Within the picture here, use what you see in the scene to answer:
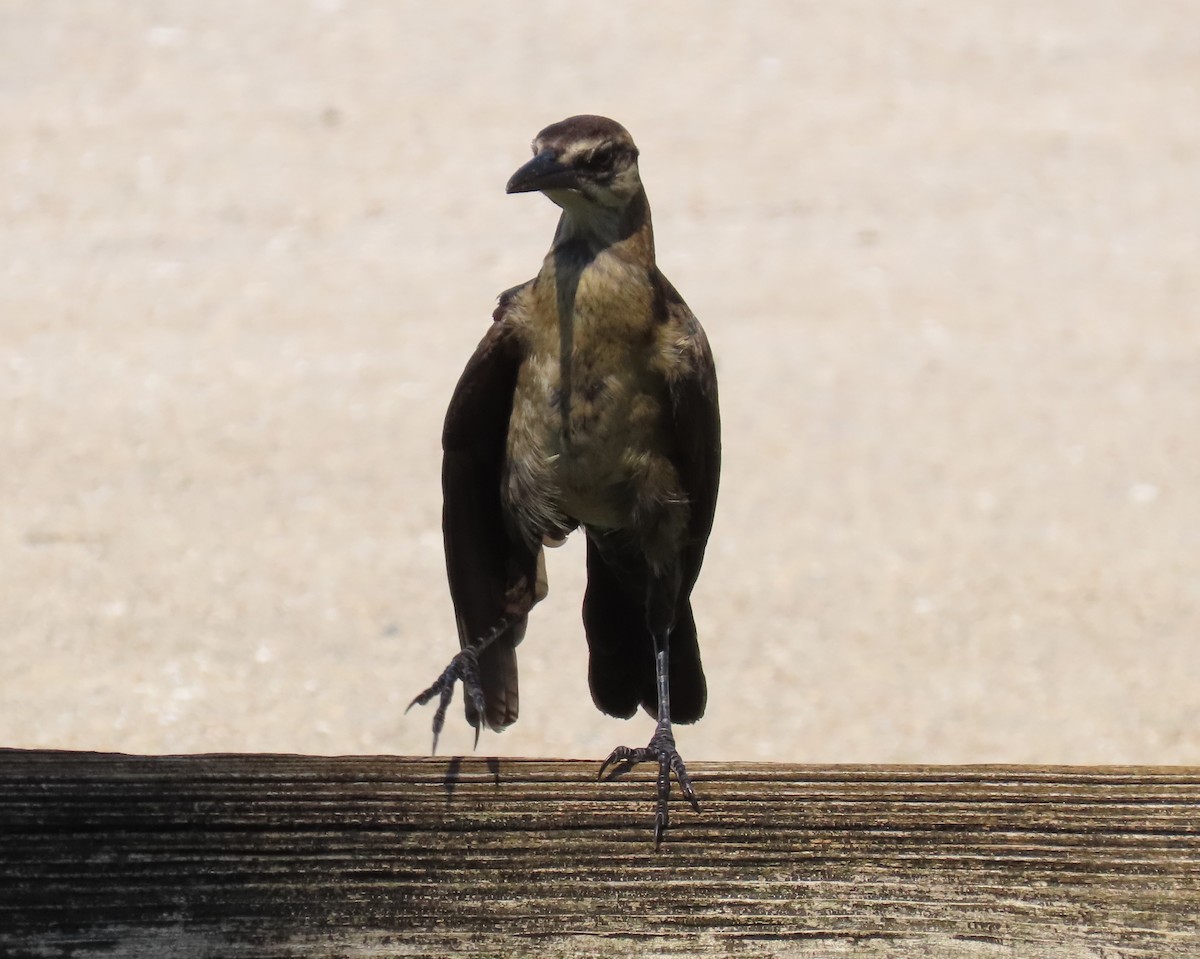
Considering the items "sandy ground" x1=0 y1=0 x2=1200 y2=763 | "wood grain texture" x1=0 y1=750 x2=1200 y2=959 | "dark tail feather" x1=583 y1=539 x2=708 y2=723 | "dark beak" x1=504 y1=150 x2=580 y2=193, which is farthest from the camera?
"sandy ground" x1=0 y1=0 x2=1200 y2=763

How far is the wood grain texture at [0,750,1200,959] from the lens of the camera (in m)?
1.82

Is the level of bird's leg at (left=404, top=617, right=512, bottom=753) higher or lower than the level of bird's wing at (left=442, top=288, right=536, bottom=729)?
lower

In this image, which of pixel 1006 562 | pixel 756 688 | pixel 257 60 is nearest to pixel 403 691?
pixel 756 688

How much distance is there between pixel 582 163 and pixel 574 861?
68.3 inches

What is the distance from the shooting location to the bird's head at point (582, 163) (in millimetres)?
3250

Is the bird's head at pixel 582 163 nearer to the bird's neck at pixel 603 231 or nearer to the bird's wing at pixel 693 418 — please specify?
the bird's neck at pixel 603 231

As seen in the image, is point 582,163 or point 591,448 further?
point 591,448

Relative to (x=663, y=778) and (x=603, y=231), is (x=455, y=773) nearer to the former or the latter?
(x=663, y=778)

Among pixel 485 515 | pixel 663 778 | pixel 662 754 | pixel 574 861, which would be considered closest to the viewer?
pixel 574 861

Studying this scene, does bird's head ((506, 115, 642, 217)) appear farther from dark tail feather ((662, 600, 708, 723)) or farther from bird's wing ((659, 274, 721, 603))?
dark tail feather ((662, 600, 708, 723))

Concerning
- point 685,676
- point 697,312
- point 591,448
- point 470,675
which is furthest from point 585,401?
point 697,312

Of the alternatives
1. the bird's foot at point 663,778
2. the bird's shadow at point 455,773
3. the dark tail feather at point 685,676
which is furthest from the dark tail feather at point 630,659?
the bird's shadow at point 455,773

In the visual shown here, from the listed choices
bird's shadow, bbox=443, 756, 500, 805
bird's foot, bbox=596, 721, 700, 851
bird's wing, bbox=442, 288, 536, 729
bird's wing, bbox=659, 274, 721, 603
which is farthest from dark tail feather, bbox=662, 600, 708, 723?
bird's shadow, bbox=443, 756, 500, 805

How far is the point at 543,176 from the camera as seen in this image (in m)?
3.23
